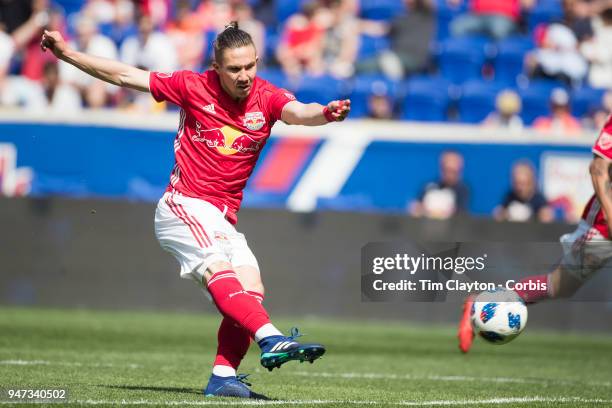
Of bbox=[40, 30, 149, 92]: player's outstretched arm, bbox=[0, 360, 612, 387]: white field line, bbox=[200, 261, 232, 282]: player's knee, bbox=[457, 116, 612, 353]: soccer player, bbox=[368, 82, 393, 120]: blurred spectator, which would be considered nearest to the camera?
bbox=[200, 261, 232, 282]: player's knee

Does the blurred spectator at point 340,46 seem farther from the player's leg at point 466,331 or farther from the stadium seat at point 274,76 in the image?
the player's leg at point 466,331

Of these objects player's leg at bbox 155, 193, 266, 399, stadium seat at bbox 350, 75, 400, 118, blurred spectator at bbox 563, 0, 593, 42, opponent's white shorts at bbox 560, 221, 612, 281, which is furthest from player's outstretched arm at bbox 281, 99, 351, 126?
blurred spectator at bbox 563, 0, 593, 42

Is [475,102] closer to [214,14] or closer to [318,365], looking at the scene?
[214,14]

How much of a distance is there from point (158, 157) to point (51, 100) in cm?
186

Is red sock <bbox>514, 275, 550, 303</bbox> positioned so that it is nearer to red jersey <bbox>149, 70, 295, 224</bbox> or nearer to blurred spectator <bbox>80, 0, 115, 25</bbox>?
red jersey <bbox>149, 70, 295, 224</bbox>

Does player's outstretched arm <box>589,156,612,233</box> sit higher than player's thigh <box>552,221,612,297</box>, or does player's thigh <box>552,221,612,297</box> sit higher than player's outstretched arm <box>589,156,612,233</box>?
player's outstretched arm <box>589,156,612,233</box>

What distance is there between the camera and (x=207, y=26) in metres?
18.2

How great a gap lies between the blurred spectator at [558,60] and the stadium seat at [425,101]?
193cm

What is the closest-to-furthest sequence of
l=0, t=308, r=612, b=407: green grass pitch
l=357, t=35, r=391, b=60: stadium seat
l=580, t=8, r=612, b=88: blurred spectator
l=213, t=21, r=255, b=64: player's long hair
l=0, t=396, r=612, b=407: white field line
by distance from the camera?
l=0, t=396, r=612, b=407: white field line → l=213, t=21, r=255, b=64: player's long hair → l=0, t=308, r=612, b=407: green grass pitch → l=357, t=35, r=391, b=60: stadium seat → l=580, t=8, r=612, b=88: blurred spectator

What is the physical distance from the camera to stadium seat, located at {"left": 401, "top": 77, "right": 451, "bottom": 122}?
56.0 feet

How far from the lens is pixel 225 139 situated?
7176 mm

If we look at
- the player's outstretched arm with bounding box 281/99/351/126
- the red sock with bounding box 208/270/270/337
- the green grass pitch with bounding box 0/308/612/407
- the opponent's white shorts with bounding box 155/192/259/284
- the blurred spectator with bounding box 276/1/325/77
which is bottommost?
the green grass pitch with bounding box 0/308/612/407

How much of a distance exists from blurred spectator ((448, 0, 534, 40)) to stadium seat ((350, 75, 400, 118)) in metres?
2.24

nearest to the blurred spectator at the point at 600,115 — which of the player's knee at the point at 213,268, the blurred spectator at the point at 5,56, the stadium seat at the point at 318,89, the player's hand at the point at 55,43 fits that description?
the stadium seat at the point at 318,89
